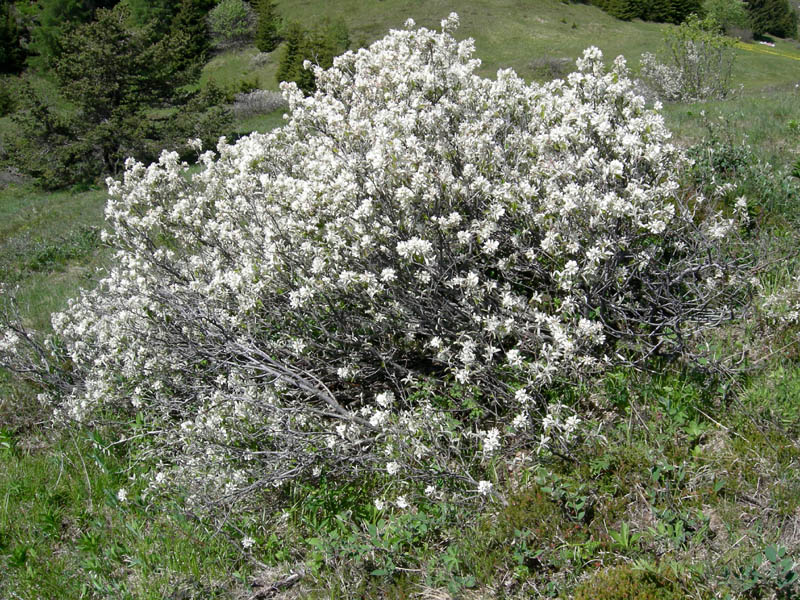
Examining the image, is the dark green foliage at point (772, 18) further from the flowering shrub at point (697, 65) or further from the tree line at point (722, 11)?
the flowering shrub at point (697, 65)

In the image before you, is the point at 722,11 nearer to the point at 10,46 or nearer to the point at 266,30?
the point at 266,30

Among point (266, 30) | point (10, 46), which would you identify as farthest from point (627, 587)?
point (10, 46)

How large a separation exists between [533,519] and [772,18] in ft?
320

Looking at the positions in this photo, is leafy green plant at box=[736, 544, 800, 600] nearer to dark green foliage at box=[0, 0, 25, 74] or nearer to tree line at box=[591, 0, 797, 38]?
dark green foliage at box=[0, 0, 25, 74]

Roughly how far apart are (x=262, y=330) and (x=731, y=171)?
483 centimetres

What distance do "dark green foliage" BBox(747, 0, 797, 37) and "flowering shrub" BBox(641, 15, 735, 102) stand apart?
70456mm

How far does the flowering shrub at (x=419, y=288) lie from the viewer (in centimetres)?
366

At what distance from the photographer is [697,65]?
65.2 feet

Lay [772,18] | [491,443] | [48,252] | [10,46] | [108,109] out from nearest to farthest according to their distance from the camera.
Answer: [491,443] < [48,252] < [108,109] < [10,46] < [772,18]

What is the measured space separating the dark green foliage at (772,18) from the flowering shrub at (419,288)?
91.3 meters

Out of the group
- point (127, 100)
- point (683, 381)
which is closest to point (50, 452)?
point (683, 381)

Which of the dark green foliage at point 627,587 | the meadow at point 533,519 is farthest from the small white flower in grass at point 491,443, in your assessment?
the dark green foliage at point 627,587

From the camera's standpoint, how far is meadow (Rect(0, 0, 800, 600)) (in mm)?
2811

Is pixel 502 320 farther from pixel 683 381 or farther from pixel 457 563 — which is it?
pixel 457 563
